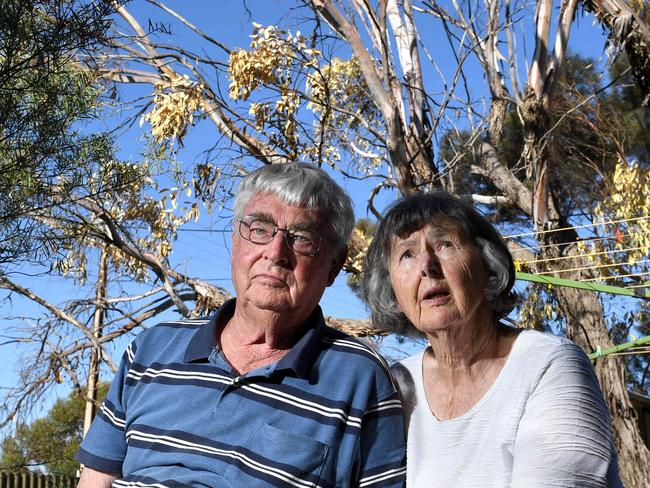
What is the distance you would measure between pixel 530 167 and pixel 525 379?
6.05 m

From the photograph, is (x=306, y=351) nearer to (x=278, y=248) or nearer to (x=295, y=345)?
(x=295, y=345)

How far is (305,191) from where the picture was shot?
243cm

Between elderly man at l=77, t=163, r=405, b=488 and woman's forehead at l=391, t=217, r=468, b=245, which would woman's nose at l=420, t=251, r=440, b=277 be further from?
elderly man at l=77, t=163, r=405, b=488

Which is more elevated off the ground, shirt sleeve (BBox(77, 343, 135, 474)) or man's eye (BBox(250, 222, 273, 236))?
man's eye (BBox(250, 222, 273, 236))

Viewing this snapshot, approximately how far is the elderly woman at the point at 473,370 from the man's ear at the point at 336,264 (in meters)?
0.10

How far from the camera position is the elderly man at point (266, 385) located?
7.11 ft

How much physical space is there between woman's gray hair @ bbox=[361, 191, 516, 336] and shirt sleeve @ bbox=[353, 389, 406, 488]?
1.07 feet

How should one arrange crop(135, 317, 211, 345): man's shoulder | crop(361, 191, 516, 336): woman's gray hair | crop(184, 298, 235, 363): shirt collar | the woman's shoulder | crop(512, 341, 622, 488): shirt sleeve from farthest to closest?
crop(135, 317, 211, 345): man's shoulder
crop(184, 298, 235, 363): shirt collar
crop(361, 191, 516, 336): woman's gray hair
the woman's shoulder
crop(512, 341, 622, 488): shirt sleeve

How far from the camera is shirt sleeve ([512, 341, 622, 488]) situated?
5.92 ft

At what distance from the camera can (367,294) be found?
2525 millimetres

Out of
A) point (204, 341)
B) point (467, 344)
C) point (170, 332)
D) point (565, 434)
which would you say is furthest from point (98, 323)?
point (565, 434)

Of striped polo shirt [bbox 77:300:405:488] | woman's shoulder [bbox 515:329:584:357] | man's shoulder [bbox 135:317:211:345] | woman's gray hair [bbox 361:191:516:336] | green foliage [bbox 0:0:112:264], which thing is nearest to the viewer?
woman's shoulder [bbox 515:329:584:357]

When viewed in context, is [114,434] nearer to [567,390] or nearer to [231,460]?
[231,460]

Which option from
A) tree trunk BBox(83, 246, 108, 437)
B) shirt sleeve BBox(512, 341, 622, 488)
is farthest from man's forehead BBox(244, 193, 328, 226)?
tree trunk BBox(83, 246, 108, 437)
